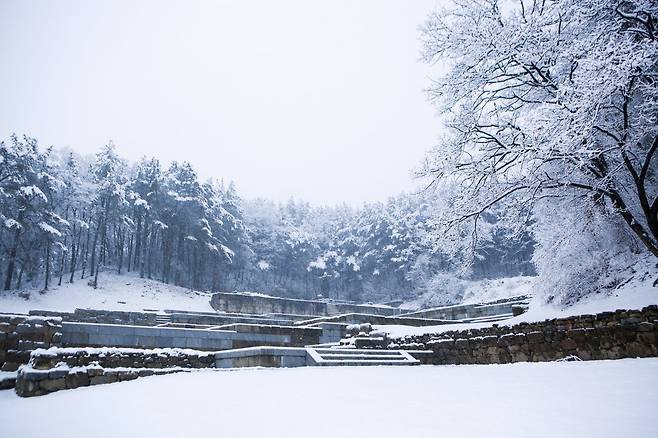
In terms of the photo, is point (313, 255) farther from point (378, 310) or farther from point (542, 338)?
point (542, 338)

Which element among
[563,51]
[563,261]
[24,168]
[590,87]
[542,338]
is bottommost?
[542,338]

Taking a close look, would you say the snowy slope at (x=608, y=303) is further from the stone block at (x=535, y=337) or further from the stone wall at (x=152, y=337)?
the stone wall at (x=152, y=337)

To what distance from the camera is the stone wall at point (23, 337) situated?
9.13 metres

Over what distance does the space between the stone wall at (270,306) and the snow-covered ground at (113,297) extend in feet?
4.77

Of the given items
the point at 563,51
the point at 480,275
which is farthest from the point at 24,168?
the point at 480,275

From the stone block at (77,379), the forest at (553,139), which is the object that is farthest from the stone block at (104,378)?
the forest at (553,139)

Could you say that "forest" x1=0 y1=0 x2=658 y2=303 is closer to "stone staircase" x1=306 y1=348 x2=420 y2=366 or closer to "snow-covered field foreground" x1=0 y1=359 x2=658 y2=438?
"stone staircase" x1=306 y1=348 x2=420 y2=366

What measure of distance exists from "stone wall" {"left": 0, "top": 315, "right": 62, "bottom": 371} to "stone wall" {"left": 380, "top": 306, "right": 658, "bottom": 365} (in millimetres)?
8734

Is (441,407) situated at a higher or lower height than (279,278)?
lower

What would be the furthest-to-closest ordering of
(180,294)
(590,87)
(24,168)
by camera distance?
1. (180,294)
2. (24,168)
3. (590,87)

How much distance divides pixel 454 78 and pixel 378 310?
2543cm

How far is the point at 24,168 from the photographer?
91.8ft

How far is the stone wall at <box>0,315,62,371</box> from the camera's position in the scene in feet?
30.0

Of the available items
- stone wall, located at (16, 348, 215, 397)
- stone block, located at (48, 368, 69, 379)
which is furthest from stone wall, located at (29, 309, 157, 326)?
stone block, located at (48, 368, 69, 379)
